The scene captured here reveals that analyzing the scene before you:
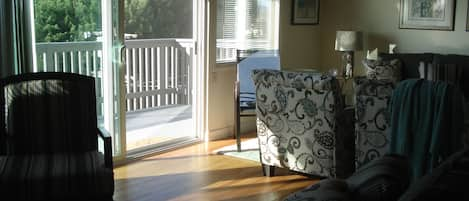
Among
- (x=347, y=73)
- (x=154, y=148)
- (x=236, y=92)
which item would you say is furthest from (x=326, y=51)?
(x=154, y=148)

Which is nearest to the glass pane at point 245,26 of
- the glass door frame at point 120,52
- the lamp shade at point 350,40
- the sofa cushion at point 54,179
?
the glass door frame at point 120,52

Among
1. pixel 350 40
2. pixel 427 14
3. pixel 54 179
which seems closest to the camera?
pixel 54 179

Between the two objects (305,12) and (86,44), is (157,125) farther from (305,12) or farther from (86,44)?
(305,12)

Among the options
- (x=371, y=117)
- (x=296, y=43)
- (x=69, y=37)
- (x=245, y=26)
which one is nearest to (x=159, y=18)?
(x=245, y=26)

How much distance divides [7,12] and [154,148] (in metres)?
2.06

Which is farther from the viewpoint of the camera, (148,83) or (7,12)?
(148,83)

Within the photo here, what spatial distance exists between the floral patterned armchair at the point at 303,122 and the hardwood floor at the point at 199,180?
0.24 meters

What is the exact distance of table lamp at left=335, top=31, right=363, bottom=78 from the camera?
6098 mm

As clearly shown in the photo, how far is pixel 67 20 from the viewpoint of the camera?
4090 mm

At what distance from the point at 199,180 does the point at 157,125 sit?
208 cm

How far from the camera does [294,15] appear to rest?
636 centimetres

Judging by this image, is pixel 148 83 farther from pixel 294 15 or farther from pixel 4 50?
pixel 4 50

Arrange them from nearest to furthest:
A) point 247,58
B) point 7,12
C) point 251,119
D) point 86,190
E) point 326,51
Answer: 1. point 86,190
2. point 7,12
3. point 247,58
4. point 251,119
5. point 326,51

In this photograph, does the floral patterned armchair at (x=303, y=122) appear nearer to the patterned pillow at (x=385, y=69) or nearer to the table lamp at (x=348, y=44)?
the patterned pillow at (x=385, y=69)
